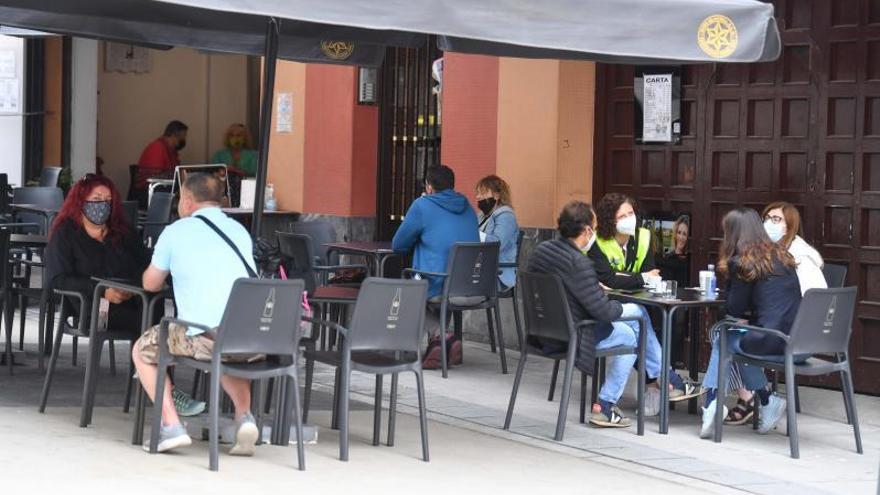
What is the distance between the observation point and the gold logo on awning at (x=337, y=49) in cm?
1177

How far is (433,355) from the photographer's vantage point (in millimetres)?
12008

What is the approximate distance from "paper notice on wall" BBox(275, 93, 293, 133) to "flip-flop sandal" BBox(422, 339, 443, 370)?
16.6 ft

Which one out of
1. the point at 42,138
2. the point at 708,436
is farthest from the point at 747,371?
the point at 42,138

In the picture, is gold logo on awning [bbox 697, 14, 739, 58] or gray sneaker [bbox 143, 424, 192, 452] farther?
gold logo on awning [bbox 697, 14, 739, 58]

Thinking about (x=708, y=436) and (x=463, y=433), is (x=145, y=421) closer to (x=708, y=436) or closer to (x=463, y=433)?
(x=463, y=433)

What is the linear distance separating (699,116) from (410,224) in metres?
2.26

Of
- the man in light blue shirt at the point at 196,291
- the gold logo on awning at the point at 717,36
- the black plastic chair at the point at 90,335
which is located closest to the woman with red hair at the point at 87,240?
the black plastic chair at the point at 90,335

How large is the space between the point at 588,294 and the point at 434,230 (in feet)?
9.00

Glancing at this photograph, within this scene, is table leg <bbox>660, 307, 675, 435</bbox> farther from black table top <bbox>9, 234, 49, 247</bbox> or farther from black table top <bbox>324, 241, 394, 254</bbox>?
black table top <bbox>9, 234, 49, 247</bbox>

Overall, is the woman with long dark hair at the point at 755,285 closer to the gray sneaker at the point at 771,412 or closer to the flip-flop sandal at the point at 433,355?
the gray sneaker at the point at 771,412

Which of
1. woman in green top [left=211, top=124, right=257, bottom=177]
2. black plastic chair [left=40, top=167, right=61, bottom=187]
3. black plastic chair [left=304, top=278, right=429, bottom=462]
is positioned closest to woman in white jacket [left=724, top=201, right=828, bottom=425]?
black plastic chair [left=304, top=278, right=429, bottom=462]

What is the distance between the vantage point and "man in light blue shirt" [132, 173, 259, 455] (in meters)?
8.06

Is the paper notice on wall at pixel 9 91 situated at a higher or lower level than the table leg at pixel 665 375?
higher

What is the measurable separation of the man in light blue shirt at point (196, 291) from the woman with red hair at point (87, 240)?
152cm
